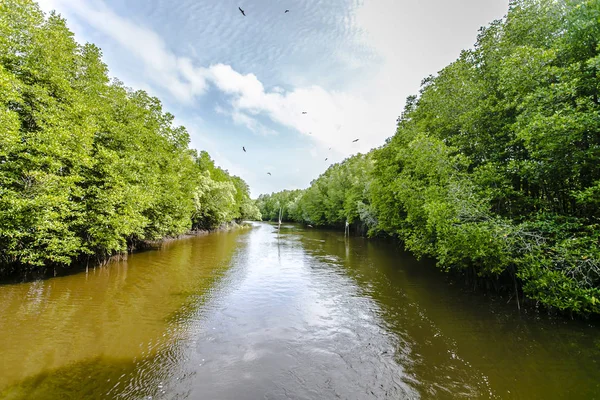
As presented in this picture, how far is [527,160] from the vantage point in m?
9.48

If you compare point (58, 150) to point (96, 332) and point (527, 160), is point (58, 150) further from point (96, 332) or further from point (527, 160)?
point (527, 160)

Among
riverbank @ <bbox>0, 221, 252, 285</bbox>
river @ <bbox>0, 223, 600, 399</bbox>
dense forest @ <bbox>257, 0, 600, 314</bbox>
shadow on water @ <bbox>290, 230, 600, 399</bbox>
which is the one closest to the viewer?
river @ <bbox>0, 223, 600, 399</bbox>

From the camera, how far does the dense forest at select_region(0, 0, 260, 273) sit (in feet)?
33.6

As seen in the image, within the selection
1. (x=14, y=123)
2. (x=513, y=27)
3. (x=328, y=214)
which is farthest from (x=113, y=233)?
(x=328, y=214)

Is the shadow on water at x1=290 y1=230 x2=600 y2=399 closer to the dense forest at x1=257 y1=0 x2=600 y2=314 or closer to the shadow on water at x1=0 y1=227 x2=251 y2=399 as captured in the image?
the dense forest at x1=257 y1=0 x2=600 y2=314

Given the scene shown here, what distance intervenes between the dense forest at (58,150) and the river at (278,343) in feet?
8.29

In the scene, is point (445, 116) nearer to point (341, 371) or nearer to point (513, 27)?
point (513, 27)

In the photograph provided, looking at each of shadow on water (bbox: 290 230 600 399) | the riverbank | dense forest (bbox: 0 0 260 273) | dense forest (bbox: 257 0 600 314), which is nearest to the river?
shadow on water (bbox: 290 230 600 399)

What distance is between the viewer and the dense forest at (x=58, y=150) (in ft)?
33.6

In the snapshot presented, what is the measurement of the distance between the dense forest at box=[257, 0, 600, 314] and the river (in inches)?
77.7

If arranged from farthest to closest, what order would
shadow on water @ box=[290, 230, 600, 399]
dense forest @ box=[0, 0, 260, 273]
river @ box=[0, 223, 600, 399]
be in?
dense forest @ box=[0, 0, 260, 273] < shadow on water @ box=[290, 230, 600, 399] < river @ box=[0, 223, 600, 399]

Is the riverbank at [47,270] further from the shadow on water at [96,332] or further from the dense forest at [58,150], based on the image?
the shadow on water at [96,332]

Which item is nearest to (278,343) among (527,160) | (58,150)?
(527,160)

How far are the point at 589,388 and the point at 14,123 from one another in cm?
1935
